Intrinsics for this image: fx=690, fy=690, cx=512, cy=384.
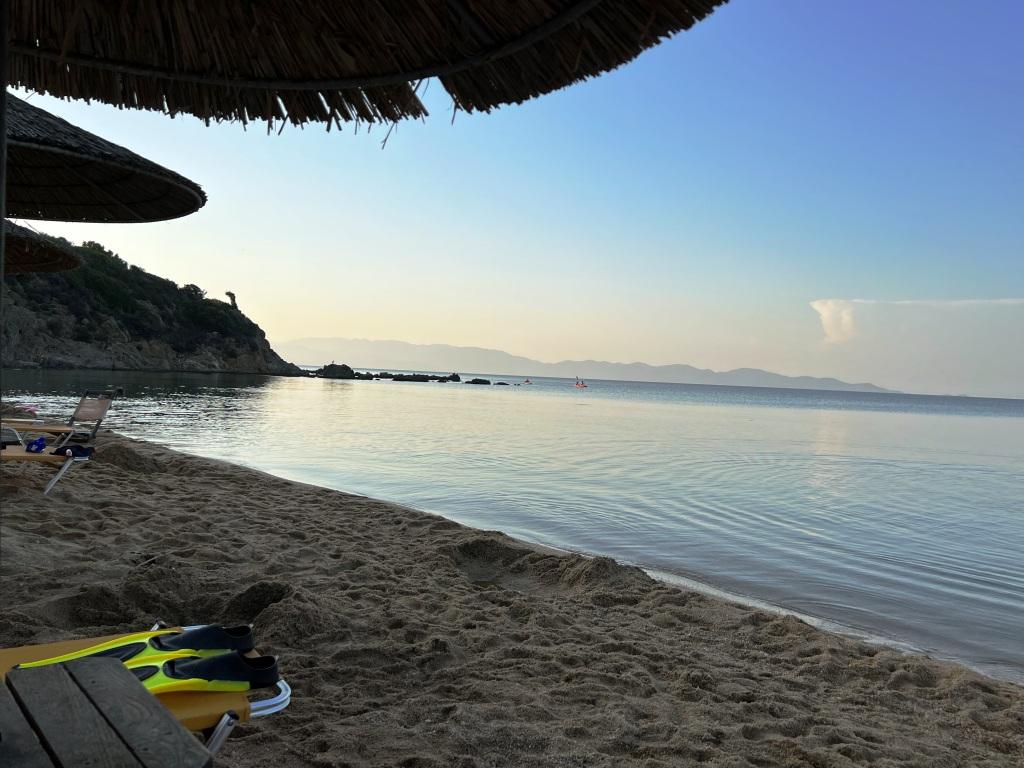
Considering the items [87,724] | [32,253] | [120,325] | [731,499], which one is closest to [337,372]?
[120,325]

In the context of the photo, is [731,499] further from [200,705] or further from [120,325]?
[120,325]

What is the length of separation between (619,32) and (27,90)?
10.4 feet

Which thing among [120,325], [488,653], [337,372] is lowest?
[488,653]

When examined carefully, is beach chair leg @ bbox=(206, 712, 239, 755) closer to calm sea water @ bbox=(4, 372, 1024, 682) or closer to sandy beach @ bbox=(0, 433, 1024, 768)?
sandy beach @ bbox=(0, 433, 1024, 768)

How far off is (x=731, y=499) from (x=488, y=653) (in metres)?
8.09

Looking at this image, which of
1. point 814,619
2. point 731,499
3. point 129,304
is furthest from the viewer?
point 129,304

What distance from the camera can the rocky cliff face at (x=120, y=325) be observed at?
4706 cm

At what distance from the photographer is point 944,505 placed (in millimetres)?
11234

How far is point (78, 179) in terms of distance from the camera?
4.57 meters

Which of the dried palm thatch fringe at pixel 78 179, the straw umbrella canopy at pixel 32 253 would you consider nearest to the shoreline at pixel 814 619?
the dried palm thatch fringe at pixel 78 179

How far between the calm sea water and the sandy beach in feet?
4.58

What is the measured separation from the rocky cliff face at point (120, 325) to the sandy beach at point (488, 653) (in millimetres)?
43138

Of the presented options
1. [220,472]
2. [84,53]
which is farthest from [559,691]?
[220,472]

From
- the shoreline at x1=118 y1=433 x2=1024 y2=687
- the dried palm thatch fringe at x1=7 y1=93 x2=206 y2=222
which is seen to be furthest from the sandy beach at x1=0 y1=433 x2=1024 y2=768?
the dried palm thatch fringe at x1=7 y1=93 x2=206 y2=222
